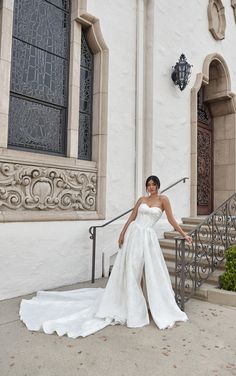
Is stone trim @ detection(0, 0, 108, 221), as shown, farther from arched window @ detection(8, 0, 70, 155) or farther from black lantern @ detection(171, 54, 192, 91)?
black lantern @ detection(171, 54, 192, 91)

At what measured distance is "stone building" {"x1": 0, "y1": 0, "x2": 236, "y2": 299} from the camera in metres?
4.73

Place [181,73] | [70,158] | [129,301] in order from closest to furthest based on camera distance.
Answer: [129,301], [70,158], [181,73]

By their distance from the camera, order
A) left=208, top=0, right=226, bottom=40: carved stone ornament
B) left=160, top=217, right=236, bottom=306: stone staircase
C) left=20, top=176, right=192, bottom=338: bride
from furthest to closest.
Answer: left=208, top=0, right=226, bottom=40: carved stone ornament, left=160, top=217, right=236, bottom=306: stone staircase, left=20, top=176, right=192, bottom=338: bride

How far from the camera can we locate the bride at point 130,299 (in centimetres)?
358

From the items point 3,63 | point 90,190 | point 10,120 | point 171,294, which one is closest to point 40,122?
point 10,120

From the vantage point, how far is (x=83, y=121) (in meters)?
5.93

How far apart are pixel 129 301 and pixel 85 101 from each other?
375 cm

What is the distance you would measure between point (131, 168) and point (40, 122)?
6.63ft

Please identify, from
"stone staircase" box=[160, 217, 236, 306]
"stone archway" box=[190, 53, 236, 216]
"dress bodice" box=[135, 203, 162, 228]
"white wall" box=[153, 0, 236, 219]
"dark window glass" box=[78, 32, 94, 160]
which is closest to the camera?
"dress bodice" box=[135, 203, 162, 228]

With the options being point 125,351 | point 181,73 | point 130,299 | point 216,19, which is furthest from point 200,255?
point 216,19

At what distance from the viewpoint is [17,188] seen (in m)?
4.68

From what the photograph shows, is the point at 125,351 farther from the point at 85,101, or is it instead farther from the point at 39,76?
the point at 85,101

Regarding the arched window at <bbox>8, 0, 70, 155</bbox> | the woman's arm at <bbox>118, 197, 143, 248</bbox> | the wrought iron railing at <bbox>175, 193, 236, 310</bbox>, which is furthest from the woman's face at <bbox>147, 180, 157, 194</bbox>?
the arched window at <bbox>8, 0, 70, 155</bbox>

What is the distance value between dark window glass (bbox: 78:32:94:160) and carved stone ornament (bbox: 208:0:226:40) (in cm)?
424
